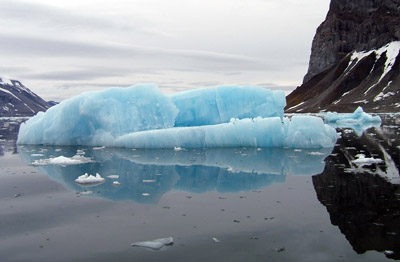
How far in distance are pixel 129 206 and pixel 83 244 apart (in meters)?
1.72

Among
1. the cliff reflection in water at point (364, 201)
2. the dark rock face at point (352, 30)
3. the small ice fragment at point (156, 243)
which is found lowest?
the small ice fragment at point (156, 243)

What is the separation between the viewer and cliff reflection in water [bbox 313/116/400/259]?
498 cm

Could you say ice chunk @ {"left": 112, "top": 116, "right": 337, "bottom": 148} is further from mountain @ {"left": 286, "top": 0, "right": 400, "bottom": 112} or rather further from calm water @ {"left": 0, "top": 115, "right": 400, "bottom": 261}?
mountain @ {"left": 286, "top": 0, "right": 400, "bottom": 112}

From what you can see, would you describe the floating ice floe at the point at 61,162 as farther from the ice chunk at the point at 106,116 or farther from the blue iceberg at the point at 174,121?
the ice chunk at the point at 106,116

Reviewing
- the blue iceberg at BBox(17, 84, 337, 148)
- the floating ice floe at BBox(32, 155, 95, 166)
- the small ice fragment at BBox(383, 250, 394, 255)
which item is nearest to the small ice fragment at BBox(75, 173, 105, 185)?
the floating ice floe at BBox(32, 155, 95, 166)

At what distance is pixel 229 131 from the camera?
1434cm

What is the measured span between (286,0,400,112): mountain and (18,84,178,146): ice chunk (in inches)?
2572

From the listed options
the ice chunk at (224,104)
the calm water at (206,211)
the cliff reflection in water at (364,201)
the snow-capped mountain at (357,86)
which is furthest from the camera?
the snow-capped mountain at (357,86)

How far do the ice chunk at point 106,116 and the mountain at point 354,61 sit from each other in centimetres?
6534

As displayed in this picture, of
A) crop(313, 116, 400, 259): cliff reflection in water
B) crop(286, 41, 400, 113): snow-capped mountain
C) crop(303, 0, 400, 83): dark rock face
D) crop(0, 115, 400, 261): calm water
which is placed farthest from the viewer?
crop(303, 0, 400, 83): dark rock face

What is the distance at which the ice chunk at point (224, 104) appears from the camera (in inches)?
686

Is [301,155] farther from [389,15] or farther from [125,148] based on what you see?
[389,15]

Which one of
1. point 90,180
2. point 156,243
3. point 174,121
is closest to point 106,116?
point 174,121

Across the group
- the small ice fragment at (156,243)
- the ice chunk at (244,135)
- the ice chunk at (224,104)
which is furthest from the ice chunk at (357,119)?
the small ice fragment at (156,243)
